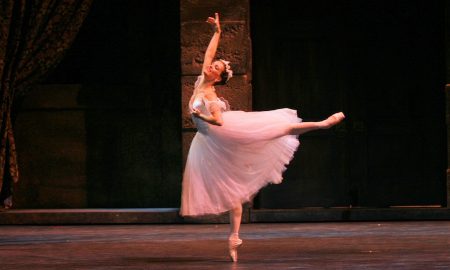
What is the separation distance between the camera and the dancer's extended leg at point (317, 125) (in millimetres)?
10023

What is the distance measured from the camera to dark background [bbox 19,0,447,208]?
14.2 metres

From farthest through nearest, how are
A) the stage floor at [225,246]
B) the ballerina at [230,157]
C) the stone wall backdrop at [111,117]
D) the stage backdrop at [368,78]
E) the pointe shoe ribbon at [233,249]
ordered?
the stone wall backdrop at [111,117] < the stage backdrop at [368,78] < the ballerina at [230,157] < the pointe shoe ribbon at [233,249] < the stage floor at [225,246]

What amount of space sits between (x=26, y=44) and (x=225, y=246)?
4.17 m

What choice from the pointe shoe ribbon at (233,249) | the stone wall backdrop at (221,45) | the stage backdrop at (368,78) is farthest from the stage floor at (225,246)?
the stone wall backdrop at (221,45)

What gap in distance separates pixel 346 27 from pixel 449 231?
10.3 feet

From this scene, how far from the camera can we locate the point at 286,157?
33.8 feet

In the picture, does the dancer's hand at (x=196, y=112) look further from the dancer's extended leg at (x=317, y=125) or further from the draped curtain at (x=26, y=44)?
the draped curtain at (x=26, y=44)

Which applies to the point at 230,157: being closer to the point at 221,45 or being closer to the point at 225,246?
the point at 225,246

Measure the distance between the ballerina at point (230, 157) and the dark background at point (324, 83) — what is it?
4.03 metres

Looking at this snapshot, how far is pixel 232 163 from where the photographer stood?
10.2 meters

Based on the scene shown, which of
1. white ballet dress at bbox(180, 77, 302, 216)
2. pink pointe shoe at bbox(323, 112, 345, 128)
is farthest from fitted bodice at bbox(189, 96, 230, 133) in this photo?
pink pointe shoe at bbox(323, 112, 345, 128)

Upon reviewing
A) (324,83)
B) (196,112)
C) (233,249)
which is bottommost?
(233,249)

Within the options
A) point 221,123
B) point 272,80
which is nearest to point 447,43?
point 272,80

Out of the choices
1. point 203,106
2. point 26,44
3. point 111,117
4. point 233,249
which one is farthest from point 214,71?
point 111,117
